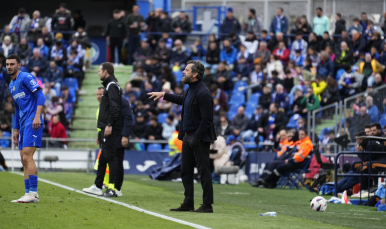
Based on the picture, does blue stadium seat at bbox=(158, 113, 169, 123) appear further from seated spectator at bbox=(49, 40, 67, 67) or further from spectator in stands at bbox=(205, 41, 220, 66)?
seated spectator at bbox=(49, 40, 67, 67)

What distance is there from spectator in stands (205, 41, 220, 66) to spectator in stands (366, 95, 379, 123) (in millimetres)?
8590

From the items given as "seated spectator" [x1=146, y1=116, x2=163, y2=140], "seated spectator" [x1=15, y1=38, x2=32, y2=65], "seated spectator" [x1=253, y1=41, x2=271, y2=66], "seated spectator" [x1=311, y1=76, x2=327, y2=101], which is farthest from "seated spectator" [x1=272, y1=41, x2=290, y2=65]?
"seated spectator" [x1=15, y1=38, x2=32, y2=65]

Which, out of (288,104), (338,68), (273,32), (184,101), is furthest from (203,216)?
(273,32)

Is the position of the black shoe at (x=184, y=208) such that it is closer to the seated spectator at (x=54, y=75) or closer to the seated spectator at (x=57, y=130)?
the seated spectator at (x=57, y=130)

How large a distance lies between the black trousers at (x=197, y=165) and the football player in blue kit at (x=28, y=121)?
2313 mm

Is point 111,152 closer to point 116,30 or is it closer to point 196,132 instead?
point 196,132

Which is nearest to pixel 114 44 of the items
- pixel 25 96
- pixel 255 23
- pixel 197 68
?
pixel 255 23

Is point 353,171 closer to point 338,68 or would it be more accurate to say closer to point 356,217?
point 356,217

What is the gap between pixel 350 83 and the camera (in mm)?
23641

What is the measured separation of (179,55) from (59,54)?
5011mm

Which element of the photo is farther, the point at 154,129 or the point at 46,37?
the point at 46,37

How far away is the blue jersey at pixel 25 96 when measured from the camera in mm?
10164

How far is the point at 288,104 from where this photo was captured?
77.0 feet

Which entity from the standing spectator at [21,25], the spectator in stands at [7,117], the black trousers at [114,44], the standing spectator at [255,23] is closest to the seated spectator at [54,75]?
the spectator in stands at [7,117]
